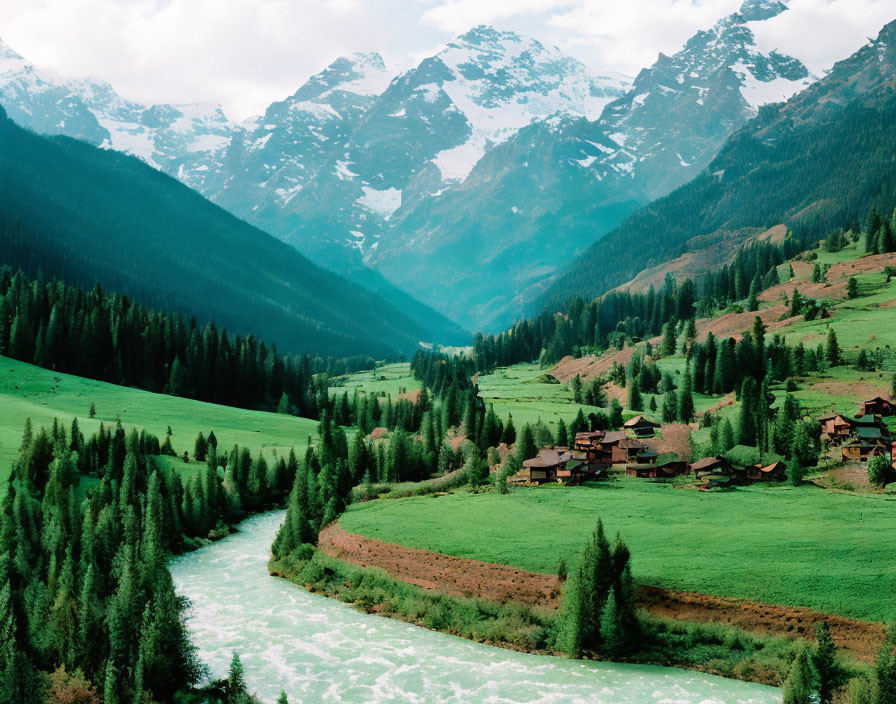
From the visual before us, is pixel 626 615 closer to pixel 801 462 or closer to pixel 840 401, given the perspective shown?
pixel 801 462

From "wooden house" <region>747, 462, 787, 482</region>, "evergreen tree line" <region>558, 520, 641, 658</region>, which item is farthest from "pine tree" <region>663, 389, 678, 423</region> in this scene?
"evergreen tree line" <region>558, 520, 641, 658</region>

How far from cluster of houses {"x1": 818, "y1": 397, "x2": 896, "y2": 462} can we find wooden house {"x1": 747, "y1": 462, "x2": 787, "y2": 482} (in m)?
10.6

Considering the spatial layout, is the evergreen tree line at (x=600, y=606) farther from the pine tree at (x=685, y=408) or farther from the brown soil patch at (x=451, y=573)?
the pine tree at (x=685, y=408)

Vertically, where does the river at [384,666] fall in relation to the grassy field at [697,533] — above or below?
below

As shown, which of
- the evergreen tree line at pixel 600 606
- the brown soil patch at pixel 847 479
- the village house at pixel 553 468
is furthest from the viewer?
the village house at pixel 553 468

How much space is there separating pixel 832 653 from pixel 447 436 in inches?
3908

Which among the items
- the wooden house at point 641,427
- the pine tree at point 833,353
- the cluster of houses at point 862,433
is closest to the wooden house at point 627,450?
the wooden house at point 641,427

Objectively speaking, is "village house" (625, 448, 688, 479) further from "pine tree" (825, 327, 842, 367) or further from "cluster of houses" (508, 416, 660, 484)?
"pine tree" (825, 327, 842, 367)

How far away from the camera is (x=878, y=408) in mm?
122000

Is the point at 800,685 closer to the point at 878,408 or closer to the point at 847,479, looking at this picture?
the point at 847,479

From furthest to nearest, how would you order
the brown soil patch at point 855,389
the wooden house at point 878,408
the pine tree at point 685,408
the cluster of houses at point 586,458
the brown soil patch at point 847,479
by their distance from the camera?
1. the pine tree at point 685,408
2. the brown soil patch at point 855,389
3. the wooden house at point 878,408
4. the cluster of houses at point 586,458
5. the brown soil patch at point 847,479

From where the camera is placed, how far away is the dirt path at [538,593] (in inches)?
2381

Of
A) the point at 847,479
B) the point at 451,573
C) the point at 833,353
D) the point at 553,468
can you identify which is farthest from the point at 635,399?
the point at 451,573

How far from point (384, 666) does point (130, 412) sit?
114 metres
